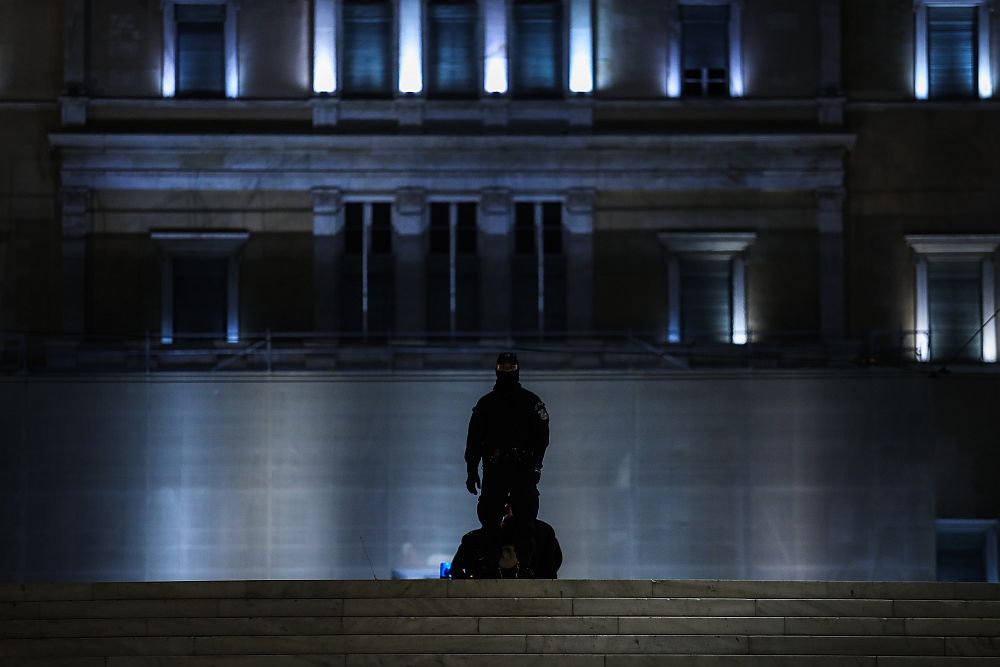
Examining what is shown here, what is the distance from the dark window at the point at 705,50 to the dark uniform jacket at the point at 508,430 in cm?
1818

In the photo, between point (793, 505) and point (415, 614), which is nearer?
point (415, 614)

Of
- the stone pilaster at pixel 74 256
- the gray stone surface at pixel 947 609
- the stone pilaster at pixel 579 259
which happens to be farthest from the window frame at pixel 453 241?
the gray stone surface at pixel 947 609

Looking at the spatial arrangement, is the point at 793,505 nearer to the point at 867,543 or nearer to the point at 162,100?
the point at 867,543

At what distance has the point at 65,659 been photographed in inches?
589

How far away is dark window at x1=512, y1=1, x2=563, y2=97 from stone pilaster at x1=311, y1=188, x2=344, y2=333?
4.41m

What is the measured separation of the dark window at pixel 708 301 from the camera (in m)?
33.5

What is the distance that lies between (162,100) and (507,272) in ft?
24.8

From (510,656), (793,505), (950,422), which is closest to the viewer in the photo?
(510,656)

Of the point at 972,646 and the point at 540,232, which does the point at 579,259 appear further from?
the point at 972,646

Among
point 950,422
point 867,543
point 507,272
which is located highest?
point 507,272

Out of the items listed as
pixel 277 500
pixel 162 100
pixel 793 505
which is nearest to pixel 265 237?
pixel 162 100

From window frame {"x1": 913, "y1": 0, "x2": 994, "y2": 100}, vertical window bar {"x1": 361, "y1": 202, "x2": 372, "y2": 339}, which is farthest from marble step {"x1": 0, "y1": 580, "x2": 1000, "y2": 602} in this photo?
window frame {"x1": 913, "y1": 0, "x2": 994, "y2": 100}

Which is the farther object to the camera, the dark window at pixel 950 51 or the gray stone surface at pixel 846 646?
the dark window at pixel 950 51

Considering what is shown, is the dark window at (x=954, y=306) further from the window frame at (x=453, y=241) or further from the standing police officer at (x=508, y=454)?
the standing police officer at (x=508, y=454)
